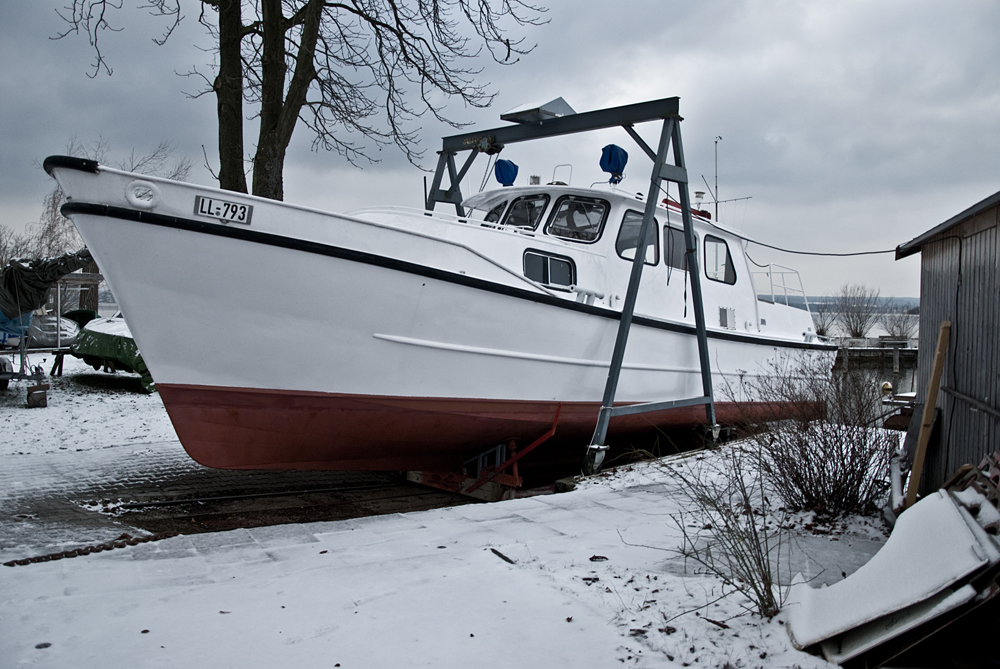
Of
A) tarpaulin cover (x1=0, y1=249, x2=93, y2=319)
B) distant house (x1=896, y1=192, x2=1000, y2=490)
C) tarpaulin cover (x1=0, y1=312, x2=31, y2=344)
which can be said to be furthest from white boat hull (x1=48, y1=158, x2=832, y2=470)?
tarpaulin cover (x1=0, y1=312, x2=31, y2=344)

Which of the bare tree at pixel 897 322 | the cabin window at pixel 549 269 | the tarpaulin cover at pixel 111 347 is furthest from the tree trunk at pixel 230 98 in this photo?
the bare tree at pixel 897 322

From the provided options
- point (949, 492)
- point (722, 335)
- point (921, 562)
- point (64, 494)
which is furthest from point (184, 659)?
point (722, 335)

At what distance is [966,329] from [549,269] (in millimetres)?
3770

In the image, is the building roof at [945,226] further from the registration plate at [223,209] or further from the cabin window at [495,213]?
the registration plate at [223,209]

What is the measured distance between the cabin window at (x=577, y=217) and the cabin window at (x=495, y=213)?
828 mm

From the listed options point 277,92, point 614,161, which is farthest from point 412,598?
point 277,92

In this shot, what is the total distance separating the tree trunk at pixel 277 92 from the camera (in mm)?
8914

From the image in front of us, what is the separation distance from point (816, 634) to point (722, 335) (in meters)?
6.56

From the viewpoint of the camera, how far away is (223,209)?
197 inches

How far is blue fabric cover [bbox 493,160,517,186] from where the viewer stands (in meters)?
8.54

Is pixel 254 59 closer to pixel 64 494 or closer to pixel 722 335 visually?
pixel 64 494

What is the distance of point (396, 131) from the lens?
34.7 ft

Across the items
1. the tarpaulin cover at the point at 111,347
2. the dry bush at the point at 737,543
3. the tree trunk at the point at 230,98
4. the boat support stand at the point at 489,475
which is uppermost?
the tree trunk at the point at 230,98

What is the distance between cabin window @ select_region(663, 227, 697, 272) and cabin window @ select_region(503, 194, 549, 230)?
1576mm
